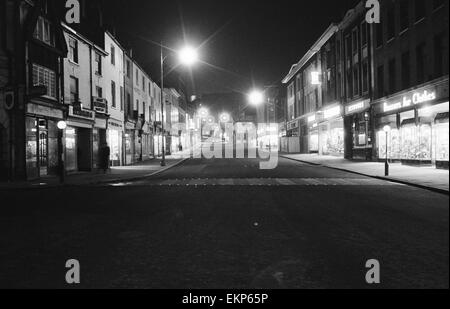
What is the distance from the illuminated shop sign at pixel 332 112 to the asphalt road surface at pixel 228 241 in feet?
99.5

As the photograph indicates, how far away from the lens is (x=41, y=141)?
23188 mm

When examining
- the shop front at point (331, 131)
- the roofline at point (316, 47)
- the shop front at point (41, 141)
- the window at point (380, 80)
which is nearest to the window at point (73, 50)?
the shop front at point (41, 141)

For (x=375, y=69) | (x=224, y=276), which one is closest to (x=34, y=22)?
(x=224, y=276)

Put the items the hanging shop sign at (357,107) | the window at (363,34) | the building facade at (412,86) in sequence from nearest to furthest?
the building facade at (412,86), the hanging shop sign at (357,107), the window at (363,34)

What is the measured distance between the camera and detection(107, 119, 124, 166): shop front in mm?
33375

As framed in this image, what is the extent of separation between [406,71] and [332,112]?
53.0 ft

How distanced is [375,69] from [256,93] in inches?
2913

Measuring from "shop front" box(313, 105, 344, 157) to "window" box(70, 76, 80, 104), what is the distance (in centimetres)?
2509

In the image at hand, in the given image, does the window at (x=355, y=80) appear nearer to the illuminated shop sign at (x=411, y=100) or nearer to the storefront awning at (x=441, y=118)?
the illuminated shop sign at (x=411, y=100)

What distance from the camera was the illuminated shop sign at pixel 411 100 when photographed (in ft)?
79.7

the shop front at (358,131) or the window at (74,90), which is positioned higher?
the window at (74,90)

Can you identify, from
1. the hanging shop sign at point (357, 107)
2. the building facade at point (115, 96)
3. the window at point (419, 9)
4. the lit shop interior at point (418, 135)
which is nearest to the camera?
the lit shop interior at point (418, 135)

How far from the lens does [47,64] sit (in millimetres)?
23516
